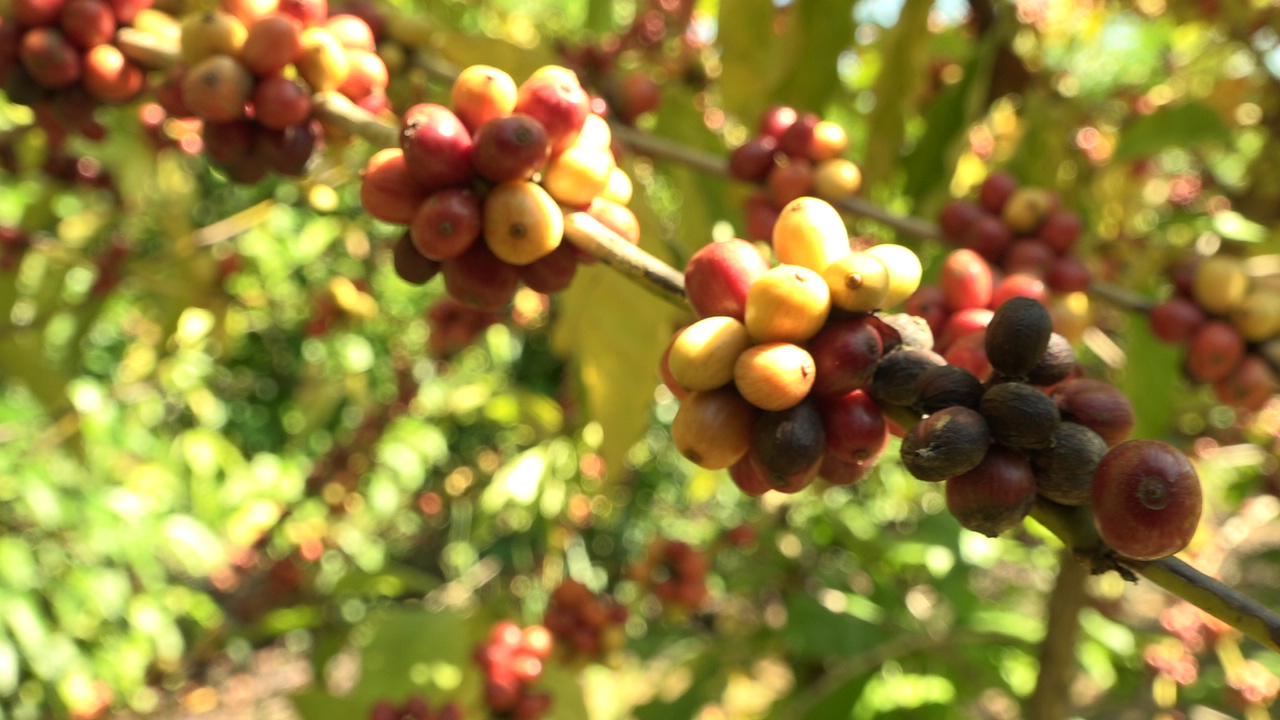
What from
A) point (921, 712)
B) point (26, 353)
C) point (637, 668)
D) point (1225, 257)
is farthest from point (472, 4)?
point (637, 668)

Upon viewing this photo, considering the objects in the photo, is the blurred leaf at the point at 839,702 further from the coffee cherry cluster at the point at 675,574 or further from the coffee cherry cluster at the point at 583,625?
the coffee cherry cluster at the point at 675,574

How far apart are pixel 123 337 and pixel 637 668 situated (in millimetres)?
2561

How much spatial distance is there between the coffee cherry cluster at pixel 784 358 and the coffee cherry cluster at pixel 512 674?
1294 millimetres

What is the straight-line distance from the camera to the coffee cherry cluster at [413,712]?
1.46 metres

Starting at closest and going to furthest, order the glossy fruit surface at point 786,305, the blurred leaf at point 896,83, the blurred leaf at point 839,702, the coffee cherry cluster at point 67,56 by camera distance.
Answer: the glossy fruit surface at point 786,305
the coffee cherry cluster at point 67,56
the blurred leaf at point 896,83
the blurred leaf at point 839,702

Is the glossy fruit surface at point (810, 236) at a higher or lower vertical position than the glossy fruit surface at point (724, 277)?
higher

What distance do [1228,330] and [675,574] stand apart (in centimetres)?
168

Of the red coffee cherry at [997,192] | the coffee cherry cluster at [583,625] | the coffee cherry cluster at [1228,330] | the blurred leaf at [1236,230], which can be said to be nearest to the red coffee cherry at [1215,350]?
the coffee cherry cluster at [1228,330]

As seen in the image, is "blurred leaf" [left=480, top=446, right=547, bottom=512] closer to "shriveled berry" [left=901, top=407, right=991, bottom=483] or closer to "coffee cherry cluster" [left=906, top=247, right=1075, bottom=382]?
"coffee cherry cluster" [left=906, top=247, right=1075, bottom=382]

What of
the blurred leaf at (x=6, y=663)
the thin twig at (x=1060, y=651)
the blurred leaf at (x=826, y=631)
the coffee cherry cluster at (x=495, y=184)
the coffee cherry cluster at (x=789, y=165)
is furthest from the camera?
the blurred leaf at (x=6, y=663)

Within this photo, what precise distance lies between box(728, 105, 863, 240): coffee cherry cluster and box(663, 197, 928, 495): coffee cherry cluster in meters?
0.51

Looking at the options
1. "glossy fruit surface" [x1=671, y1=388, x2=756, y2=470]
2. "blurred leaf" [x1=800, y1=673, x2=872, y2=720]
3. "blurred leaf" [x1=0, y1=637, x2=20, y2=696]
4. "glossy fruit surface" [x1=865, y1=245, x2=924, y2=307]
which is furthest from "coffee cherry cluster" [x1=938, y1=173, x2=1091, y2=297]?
"blurred leaf" [x1=0, y1=637, x2=20, y2=696]

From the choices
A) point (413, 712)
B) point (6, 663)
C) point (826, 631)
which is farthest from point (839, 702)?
point (6, 663)

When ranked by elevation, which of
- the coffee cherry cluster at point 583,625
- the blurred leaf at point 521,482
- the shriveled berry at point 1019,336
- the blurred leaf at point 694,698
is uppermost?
the shriveled berry at point 1019,336
